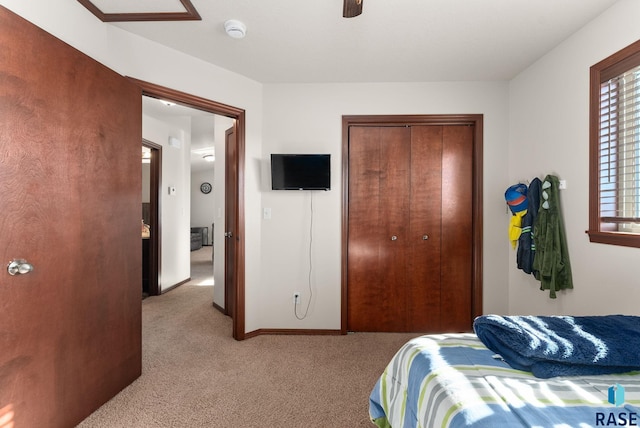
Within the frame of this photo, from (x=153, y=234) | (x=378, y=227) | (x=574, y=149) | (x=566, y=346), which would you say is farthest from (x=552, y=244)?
(x=153, y=234)

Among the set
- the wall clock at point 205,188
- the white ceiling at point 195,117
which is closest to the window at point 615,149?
the white ceiling at point 195,117

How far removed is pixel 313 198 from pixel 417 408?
2225 millimetres

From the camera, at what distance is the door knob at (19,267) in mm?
1351

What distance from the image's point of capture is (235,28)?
210 centimetres

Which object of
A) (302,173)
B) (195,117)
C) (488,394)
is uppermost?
(195,117)

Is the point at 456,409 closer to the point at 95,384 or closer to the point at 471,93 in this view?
the point at 95,384

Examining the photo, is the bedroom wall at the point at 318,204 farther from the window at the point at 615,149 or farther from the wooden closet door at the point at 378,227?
the window at the point at 615,149

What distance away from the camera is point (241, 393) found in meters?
2.04

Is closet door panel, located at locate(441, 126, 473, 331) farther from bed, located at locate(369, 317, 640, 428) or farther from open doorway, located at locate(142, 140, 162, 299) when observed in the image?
open doorway, located at locate(142, 140, 162, 299)

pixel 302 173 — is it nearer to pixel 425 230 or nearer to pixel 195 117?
pixel 425 230

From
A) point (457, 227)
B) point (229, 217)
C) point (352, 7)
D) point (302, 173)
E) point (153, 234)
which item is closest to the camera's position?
point (352, 7)

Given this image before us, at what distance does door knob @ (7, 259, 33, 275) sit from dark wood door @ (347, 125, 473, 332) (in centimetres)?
234

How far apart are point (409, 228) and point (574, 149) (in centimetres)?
140

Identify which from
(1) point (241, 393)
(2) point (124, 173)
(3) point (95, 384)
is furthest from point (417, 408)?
(2) point (124, 173)
